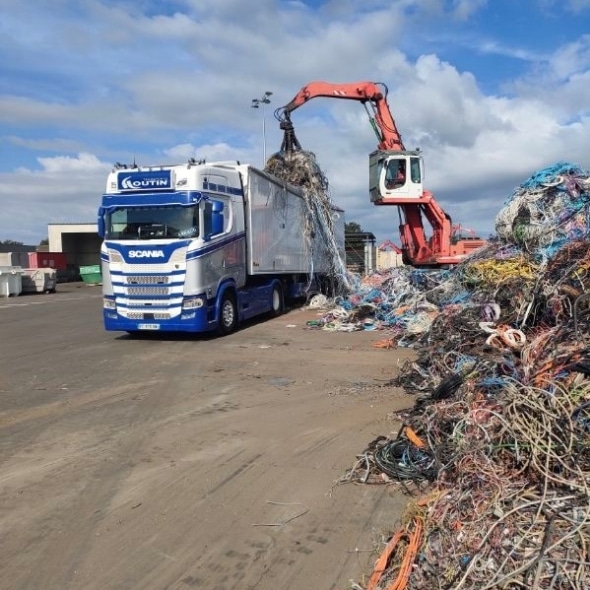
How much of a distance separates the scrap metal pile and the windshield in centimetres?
556

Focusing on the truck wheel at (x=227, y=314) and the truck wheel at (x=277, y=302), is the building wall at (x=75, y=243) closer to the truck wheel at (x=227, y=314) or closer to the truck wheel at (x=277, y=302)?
the truck wheel at (x=277, y=302)

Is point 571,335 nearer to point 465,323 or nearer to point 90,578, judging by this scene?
point 465,323

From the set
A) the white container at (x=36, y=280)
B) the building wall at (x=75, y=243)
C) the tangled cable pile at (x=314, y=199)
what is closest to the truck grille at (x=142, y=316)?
the tangled cable pile at (x=314, y=199)

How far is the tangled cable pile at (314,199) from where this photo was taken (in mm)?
18781

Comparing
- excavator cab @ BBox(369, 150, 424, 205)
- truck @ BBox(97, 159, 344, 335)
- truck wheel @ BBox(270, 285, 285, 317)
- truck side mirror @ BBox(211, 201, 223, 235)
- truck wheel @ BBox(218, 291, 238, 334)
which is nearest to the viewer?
truck @ BBox(97, 159, 344, 335)

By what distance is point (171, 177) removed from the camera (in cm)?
1228

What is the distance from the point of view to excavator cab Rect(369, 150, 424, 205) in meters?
18.8

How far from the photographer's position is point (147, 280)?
40.1ft

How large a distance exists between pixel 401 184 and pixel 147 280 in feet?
32.4

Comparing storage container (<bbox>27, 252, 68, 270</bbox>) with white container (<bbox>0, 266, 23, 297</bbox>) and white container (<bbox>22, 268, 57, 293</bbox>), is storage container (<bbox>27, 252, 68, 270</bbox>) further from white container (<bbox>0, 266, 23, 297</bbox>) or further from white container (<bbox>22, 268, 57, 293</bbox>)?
white container (<bbox>0, 266, 23, 297</bbox>)

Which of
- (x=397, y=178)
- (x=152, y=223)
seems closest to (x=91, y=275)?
(x=397, y=178)

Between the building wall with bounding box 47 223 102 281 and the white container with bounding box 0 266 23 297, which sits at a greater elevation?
the building wall with bounding box 47 223 102 281

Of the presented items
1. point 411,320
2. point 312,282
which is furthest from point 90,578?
point 312,282

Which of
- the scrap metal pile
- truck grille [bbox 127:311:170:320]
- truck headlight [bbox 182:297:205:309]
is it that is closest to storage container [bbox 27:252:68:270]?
truck grille [bbox 127:311:170:320]
